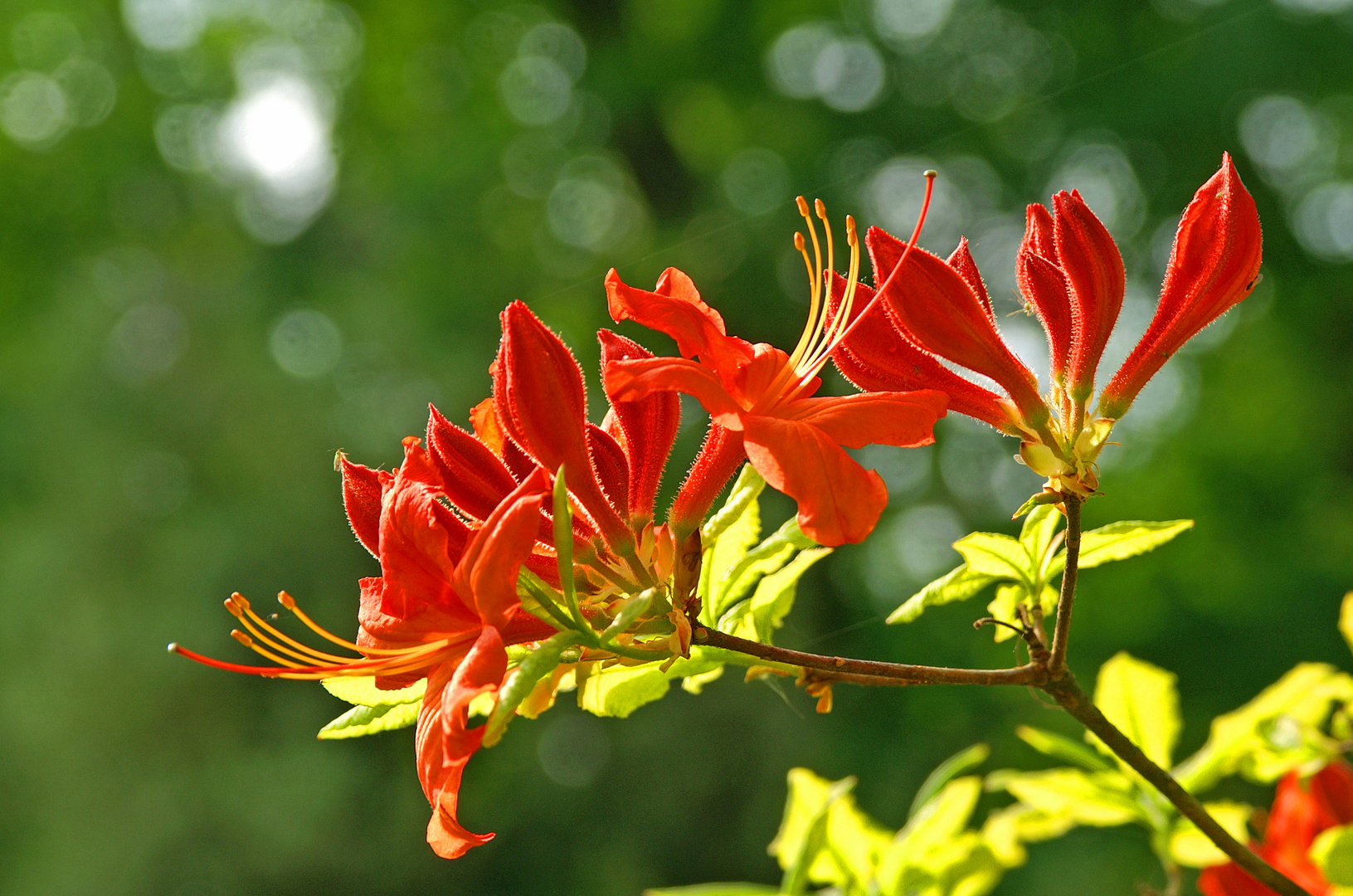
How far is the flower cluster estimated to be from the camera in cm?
50

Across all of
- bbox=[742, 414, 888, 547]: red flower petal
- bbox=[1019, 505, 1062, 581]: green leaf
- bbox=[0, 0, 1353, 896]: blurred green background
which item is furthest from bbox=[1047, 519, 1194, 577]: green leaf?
bbox=[0, 0, 1353, 896]: blurred green background

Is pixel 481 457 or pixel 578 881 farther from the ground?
pixel 481 457

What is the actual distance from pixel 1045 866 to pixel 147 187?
6.31m

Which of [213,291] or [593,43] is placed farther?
[593,43]

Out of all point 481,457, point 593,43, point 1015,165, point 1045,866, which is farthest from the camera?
point 593,43

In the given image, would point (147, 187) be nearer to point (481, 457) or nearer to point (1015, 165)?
point (1015, 165)

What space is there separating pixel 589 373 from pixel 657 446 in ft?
14.0

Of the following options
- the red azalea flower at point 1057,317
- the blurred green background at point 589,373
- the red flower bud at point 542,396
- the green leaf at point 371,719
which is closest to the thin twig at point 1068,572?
the red azalea flower at point 1057,317

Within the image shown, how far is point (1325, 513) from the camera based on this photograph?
4.83 metres

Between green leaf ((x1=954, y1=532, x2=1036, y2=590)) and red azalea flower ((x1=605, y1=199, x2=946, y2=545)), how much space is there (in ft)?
0.38

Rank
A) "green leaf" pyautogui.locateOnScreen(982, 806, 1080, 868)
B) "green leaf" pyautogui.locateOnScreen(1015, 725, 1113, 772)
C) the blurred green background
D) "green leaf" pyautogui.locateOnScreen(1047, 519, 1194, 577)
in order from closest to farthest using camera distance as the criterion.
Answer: "green leaf" pyautogui.locateOnScreen(1047, 519, 1194, 577), "green leaf" pyautogui.locateOnScreen(1015, 725, 1113, 772), "green leaf" pyautogui.locateOnScreen(982, 806, 1080, 868), the blurred green background

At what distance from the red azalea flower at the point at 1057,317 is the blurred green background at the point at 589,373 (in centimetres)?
345

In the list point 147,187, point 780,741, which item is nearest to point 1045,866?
point 780,741

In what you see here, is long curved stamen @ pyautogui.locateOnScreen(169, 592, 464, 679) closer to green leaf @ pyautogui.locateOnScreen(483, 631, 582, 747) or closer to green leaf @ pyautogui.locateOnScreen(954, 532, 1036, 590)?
green leaf @ pyautogui.locateOnScreen(483, 631, 582, 747)
